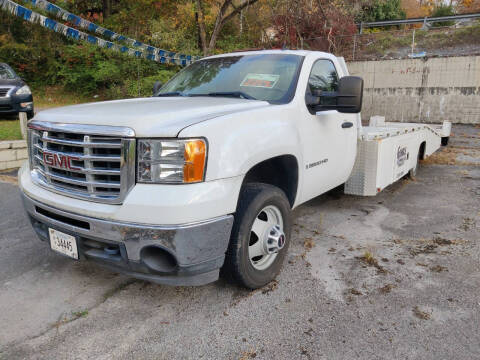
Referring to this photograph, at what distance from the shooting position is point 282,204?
3062 mm

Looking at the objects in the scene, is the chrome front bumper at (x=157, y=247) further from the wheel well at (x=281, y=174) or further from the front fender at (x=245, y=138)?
the wheel well at (x=281, y=174)

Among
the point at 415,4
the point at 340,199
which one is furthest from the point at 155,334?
the point at 415,4

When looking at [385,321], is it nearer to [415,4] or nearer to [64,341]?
[64,341]

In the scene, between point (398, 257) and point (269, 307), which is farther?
point (398, 257)

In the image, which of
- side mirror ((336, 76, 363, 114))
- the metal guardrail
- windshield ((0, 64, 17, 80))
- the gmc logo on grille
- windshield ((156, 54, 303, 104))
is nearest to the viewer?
the gmc logo on grille

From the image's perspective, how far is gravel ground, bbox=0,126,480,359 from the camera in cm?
237

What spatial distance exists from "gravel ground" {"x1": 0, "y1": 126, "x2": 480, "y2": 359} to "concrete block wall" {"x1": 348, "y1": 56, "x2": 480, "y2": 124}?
43.1 ft

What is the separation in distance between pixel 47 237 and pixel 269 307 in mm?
1718

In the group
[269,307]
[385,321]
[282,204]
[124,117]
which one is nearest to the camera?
[124,117]

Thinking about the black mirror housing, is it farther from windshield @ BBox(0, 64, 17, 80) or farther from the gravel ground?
windshield @ BBox(0, 64, 17, 80)

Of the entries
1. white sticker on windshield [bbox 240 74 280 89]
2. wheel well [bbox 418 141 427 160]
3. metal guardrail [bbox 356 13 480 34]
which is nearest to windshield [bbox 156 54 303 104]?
white sticker on windshield [bbox 240 74 280 89]

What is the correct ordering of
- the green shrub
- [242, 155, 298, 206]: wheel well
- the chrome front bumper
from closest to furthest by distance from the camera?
the chrome front bumper < [242, 155, 298, 206]: wheel well < the green shrub

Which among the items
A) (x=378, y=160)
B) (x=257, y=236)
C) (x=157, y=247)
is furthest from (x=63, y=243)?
(x=378, y=160)

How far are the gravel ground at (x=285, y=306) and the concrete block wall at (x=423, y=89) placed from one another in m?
13.1
